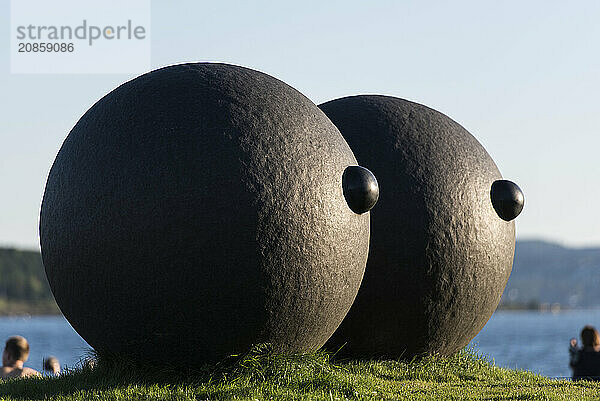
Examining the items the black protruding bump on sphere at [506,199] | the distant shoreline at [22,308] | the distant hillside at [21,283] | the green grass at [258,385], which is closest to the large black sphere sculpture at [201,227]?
the green grass at [258,385]

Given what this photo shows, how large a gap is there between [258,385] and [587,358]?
19.8 ft

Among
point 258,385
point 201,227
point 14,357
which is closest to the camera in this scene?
point 201,227

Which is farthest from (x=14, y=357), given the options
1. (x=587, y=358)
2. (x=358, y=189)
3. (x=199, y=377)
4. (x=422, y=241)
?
(x=587, y=358)

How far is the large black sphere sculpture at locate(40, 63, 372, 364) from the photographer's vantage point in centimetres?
819

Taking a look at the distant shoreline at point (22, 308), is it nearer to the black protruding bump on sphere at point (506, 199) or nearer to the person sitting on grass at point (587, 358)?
the person sitting on grass at point (587, 358)

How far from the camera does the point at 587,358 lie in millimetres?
11898

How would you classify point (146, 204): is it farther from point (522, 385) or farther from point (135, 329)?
point (522, 385)

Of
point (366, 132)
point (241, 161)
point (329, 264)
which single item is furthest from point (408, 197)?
point (241, 161)

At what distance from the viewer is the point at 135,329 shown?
852 centimetres

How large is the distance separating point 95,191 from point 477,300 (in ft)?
17.7

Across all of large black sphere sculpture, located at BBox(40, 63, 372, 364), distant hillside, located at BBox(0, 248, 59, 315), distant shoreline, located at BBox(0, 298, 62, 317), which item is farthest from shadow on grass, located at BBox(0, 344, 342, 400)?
distant shoreline, located at BBox(0, 298, 62, 317)

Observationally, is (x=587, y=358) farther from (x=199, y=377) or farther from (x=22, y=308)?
(x=22, y=308)

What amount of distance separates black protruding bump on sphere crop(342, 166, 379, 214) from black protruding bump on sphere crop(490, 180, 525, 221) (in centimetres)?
266

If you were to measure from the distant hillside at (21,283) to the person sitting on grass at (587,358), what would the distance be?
5152 inches
